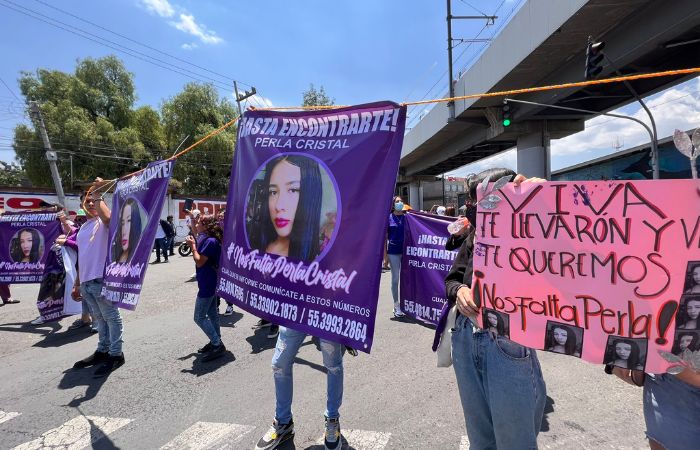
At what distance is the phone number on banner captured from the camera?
2.08 meters

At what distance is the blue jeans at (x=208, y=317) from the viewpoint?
464cm

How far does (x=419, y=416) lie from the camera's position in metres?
3.20

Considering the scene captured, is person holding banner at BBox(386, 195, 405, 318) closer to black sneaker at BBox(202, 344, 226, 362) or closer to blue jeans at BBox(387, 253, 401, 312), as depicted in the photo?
blue jeans at BBox(387, 253, 401, 312)

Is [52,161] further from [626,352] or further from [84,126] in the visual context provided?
[626,352]

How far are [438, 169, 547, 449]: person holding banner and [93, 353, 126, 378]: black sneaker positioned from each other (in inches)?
165

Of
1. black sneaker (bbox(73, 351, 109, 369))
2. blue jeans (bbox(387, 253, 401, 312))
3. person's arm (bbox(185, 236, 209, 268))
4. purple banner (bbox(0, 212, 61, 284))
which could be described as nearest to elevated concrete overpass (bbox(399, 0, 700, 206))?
blue jeans (bbox(387, 253, 401, 312))

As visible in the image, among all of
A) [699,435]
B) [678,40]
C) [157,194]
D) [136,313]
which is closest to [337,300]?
[699,435]

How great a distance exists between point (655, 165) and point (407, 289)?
1327 cm

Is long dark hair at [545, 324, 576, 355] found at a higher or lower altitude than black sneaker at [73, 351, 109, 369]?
higher

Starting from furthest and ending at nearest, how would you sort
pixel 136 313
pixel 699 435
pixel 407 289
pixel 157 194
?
1. pixel 136 313
2. pixel 407 289
3. pixel 157 194
4. pixel 699 435

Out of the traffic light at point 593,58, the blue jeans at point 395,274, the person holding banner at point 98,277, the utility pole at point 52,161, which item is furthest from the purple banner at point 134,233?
the utility pole at point 52,161

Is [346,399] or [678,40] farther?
[678,40]

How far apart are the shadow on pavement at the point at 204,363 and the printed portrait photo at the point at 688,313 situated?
4.30 m

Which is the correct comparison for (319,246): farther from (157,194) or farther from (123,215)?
(123,215)
